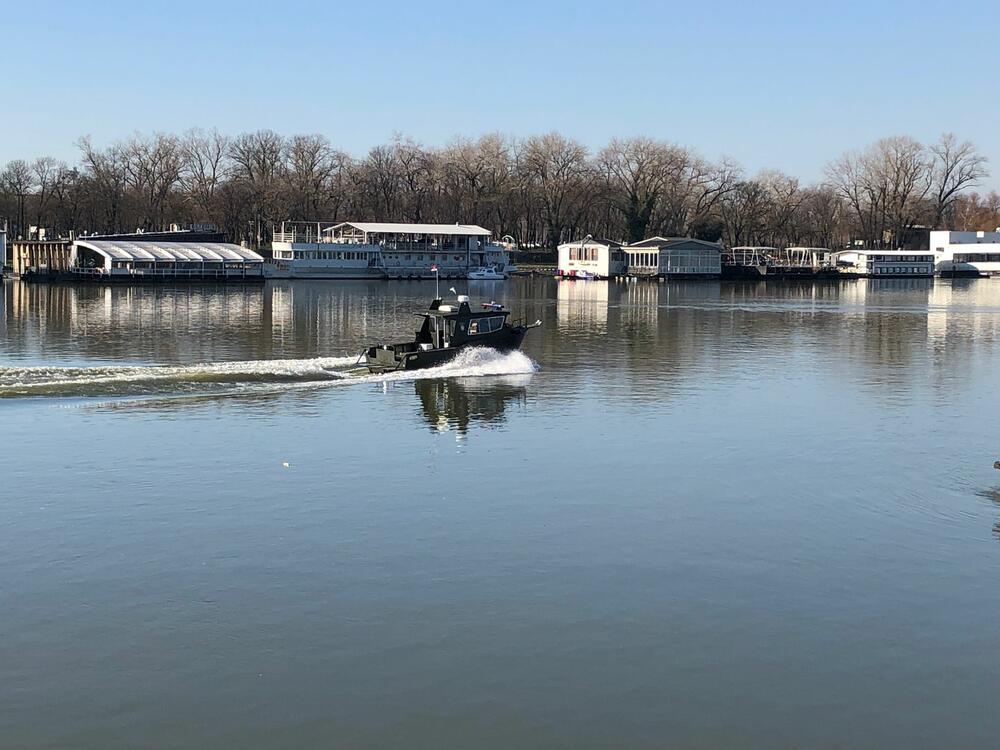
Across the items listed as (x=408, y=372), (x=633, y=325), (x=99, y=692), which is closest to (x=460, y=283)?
(x=633, y=325)

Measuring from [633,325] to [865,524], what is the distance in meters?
45.9

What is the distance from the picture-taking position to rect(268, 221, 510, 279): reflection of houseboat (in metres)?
134

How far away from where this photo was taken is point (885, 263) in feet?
511

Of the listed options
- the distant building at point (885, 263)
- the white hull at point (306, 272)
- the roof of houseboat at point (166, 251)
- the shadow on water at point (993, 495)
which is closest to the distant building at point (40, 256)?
the roof of houseboat at point (166, 251)

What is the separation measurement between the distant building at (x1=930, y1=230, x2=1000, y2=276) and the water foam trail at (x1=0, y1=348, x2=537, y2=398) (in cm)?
13452

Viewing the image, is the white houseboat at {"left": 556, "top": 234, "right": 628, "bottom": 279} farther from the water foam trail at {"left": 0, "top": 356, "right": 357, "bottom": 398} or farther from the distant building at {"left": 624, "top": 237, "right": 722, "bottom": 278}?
the water foam trail at {"left": 0, "top": 356, "right": 357, "bottom": 398}

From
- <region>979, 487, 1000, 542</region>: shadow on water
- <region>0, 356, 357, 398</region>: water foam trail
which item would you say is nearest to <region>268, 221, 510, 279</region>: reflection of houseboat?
<region>0, 356, 357, 398</region>: water foam trail

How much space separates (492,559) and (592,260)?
125850 millimetres

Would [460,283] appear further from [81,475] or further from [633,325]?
[81,475]

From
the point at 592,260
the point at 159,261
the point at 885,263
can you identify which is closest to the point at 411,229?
the point at 592,260

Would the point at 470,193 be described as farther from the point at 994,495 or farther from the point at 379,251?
the point at 994,495

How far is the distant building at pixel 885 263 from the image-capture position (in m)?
155

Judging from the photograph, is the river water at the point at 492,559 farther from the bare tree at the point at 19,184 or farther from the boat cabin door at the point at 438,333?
the bare tree at the point at 19,184

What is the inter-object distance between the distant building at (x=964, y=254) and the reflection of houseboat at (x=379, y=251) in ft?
213
